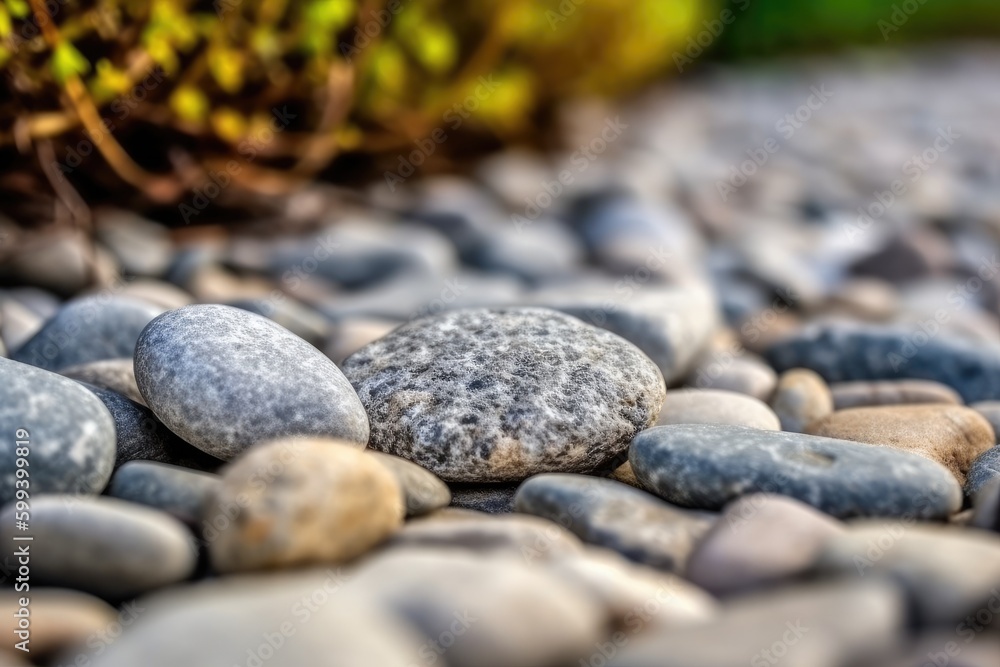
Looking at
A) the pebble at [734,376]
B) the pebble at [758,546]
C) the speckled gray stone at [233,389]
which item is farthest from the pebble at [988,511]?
the speckled gray stone at [233,389]

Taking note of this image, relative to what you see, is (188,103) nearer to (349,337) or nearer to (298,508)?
(349,337)

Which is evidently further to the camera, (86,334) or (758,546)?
(86,334)

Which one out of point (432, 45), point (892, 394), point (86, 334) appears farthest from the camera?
point (432, 45)

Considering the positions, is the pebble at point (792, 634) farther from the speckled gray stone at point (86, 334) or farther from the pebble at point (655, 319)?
the speckled gray stone at point (86, 334)

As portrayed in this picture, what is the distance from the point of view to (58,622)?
132cm

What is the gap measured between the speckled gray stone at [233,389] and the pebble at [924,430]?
124 cm

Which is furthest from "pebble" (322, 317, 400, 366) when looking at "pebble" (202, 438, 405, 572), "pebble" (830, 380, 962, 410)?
"pebble" (830, 380, 962, 410)

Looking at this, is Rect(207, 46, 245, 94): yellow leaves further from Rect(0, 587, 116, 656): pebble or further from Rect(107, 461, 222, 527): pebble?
Rect(0, 587, 116, 656): pebble

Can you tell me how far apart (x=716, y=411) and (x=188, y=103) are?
228 cm

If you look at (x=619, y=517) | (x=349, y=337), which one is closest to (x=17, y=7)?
(x=349, y=337)

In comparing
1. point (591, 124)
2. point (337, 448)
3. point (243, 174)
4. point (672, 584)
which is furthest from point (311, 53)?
point (591, 124)

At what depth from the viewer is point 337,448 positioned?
158cm

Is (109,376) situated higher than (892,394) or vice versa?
(892,394)

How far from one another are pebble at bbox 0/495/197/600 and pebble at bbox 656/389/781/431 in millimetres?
1230
